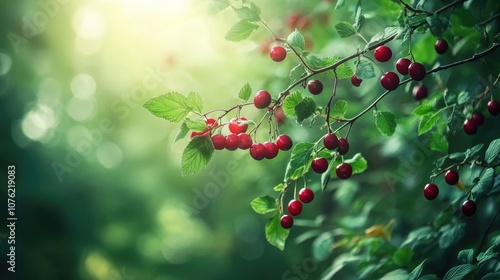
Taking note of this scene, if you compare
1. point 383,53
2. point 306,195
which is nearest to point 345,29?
point 383,53

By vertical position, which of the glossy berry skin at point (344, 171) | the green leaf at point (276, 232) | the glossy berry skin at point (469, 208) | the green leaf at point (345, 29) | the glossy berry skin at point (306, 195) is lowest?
the glossy berry skin at point (469, 208)

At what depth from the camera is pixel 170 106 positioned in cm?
124

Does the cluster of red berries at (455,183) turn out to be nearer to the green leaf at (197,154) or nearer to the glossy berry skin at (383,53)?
the glossy berry skin at (383,53)

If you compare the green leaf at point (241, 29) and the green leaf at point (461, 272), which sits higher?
the green leaf at point (241, 29)

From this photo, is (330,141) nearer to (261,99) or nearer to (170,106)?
(261,99)

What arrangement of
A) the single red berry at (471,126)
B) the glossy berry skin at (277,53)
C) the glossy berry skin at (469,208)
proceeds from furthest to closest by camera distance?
the single red berry at (471,126), the glossy berry skin at (469,208), the glossy berry skin at (277,53)

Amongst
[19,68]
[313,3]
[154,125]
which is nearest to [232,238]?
[154,125]

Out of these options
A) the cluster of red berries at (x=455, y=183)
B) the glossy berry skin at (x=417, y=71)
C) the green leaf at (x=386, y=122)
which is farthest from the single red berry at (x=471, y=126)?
the glossy berry skin at (x=417, y=71)

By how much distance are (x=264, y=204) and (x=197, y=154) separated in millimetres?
319

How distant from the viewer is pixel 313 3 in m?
3.02

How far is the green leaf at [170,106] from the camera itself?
123 centimetres

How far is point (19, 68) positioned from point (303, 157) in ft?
18.1

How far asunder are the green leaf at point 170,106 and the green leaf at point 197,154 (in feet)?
0.30

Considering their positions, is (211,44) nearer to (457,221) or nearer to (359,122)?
(359,122)
